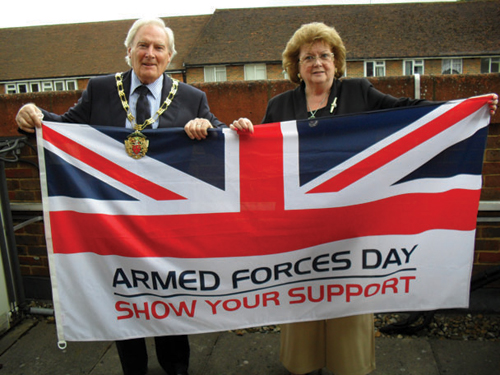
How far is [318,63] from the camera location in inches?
85.2

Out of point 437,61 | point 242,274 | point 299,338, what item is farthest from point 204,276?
point 437,61

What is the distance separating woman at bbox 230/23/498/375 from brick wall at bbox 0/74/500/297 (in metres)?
0.83

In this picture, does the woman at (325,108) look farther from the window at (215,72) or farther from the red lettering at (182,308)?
the window at (215,72)

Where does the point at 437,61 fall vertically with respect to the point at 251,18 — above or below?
below

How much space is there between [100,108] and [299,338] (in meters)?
1.67

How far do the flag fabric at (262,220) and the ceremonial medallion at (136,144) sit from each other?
4cm

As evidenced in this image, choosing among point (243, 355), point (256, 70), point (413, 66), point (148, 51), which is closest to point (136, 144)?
point (148, 51)

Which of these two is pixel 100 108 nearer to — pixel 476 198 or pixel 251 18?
pixel 476 198

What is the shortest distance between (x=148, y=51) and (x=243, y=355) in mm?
2004

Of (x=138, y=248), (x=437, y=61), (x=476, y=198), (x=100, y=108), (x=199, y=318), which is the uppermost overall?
(x=437, y=61)

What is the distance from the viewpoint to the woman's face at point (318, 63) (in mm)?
2164

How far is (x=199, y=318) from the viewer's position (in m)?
2.19

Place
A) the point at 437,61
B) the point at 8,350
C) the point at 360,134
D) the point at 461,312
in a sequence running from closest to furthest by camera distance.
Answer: the point at 360,134, the point at 8,350, the point at 461,312, the point at 437,61

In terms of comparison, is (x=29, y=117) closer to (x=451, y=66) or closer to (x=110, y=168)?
(x=110, y=168)
